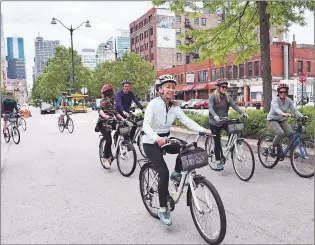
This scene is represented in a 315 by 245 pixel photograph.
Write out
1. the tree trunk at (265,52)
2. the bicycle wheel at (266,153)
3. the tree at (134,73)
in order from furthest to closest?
the tree at (134,73) < the tree trunk at (265,52) < the bicycle wheel at (266,153)

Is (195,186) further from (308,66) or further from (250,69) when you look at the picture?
(308,66)

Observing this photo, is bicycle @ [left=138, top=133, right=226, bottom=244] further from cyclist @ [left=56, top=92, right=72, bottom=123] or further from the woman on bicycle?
cyclist @ [left=56, top=92, right=72, bottom=123]

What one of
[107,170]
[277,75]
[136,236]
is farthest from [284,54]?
[136,236]

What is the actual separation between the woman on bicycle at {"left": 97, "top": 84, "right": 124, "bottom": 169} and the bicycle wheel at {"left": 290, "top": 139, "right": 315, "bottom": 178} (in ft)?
12.3

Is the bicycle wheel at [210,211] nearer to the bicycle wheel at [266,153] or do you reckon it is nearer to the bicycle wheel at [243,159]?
the bicycle wheel at [243,159]

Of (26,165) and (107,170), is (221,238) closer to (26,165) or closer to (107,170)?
(107,170)

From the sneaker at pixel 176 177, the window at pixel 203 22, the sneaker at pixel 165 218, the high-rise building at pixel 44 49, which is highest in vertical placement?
the window at pixel 203 22

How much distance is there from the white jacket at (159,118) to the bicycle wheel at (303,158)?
3.18 meters

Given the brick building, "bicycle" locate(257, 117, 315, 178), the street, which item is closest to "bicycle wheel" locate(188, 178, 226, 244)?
the street

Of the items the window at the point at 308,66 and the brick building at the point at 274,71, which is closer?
the brick building at the point at 274,71

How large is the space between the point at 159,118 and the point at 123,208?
1.58m

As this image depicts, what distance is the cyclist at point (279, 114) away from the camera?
22.9 feet


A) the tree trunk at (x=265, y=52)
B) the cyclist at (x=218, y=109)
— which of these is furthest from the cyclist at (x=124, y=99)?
the tree trunk at (x=265, y=52)

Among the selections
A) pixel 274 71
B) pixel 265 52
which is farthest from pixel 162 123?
pixel 274 71
